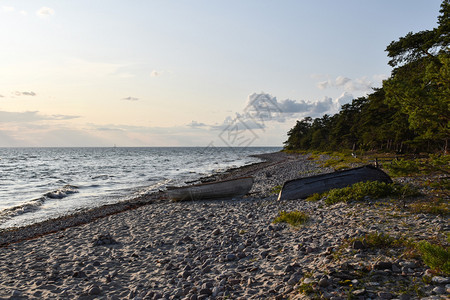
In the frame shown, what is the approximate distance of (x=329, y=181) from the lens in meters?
15.0

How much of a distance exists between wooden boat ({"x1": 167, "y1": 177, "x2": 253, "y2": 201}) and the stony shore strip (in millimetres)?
5643

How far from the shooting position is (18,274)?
27.0 ft

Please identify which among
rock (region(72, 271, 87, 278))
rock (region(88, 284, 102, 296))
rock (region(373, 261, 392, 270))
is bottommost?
rock (region(72, 271, 87, 278))

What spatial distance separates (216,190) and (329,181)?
705 cm

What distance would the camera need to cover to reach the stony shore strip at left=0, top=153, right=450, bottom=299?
16.9ft

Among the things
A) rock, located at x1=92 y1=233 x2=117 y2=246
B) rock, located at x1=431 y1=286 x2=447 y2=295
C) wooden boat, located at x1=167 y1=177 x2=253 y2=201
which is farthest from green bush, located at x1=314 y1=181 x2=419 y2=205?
rock, located at x1=92 y1=233 x2=117 y2=246

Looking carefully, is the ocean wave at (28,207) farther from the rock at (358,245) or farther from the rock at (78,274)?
the rock at (358,245)

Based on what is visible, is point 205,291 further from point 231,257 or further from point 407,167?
point 407,167

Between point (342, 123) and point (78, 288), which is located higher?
point (342, 123)

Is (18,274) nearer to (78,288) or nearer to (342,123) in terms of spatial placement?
(78,288)

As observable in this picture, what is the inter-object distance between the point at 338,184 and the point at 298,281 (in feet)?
33.8

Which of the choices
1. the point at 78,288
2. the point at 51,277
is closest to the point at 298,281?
the point at 78,288

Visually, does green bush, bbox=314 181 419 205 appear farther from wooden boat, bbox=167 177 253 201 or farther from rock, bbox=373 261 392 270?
wooden boat, bbox=167 177 253 201

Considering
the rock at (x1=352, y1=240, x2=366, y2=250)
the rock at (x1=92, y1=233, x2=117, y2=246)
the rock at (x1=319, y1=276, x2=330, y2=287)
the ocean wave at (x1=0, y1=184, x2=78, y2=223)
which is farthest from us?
the ocean wave at (x1=0, y1=184, x2=78, y2=223)
